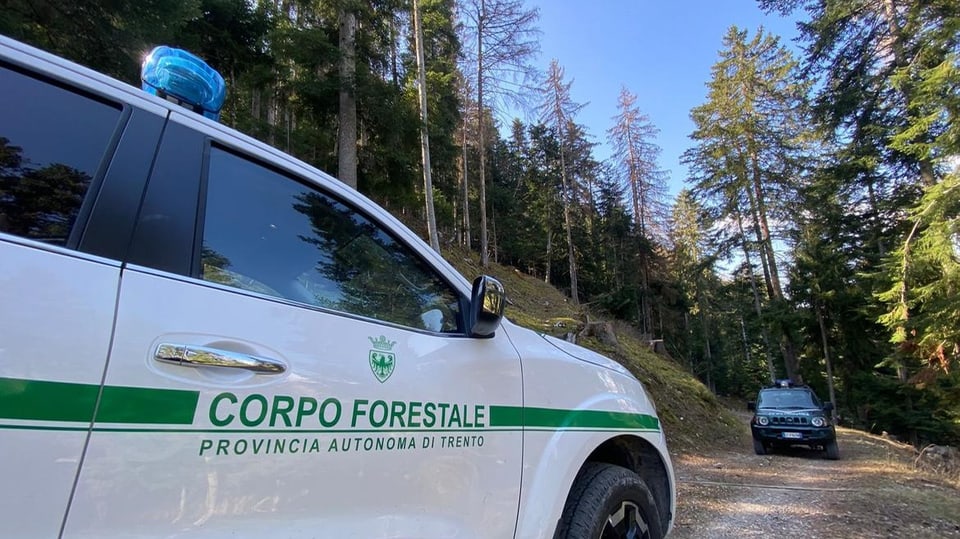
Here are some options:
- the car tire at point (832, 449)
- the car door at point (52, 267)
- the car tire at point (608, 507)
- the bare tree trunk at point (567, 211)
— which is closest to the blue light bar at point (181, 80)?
the car door at point (52, 267)

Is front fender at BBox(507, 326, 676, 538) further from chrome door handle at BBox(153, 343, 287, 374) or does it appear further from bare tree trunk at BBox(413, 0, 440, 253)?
bare tree trunk at BBox(413, 0, 440, 253)

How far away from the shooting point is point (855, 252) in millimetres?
20531

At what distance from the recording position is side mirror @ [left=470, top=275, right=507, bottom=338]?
6.54 feet

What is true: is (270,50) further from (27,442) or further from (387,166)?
(27,442)

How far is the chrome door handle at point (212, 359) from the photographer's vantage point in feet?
4.00

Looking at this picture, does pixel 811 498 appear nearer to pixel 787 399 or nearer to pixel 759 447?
pixel 759 447

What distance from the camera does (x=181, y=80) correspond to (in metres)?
1.71

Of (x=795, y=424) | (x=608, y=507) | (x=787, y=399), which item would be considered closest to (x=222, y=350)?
(x=608, y=507)

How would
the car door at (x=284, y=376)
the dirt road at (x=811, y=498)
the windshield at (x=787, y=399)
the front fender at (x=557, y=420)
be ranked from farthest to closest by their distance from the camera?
the windshield at (x=787, y=399) < the dirt road at (x=811, y=498) < the front fender at (x=557, y=420) < the car door at (x=284, y=376)

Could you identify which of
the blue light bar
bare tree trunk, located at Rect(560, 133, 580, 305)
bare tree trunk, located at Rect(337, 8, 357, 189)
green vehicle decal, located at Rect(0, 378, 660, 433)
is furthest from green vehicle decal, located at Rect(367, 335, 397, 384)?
bare tree trunk, located at Rect(560, 133, 580, 305)

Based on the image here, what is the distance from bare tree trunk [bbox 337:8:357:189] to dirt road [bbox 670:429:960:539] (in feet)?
30.5

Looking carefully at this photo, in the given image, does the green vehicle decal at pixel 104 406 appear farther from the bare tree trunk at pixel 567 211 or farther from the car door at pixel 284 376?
the bare tree trunk at pixel 567 211

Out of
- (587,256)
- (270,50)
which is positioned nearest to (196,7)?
(270,50)

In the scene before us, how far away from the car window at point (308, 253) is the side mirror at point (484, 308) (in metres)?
0.13
